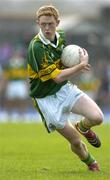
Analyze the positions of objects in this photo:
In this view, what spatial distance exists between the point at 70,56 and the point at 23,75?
17084 mm

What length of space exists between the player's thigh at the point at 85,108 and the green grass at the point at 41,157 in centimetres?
81

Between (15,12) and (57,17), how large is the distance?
3248 cm

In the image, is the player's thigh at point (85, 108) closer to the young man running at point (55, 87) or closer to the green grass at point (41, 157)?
the young man running at point (55, 87)

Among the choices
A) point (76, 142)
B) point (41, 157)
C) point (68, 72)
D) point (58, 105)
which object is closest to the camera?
point (68, 72)

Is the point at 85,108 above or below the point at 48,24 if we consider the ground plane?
below

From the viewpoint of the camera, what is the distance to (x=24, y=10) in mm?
44281

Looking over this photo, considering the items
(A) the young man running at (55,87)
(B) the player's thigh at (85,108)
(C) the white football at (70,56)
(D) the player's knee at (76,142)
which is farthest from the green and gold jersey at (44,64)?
(D) the player's knee at (76,142)

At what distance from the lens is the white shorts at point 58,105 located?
11.6 metres

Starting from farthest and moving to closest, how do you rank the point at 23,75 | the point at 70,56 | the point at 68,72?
the point at 23,75
the point at 70,56
the point at 68,72

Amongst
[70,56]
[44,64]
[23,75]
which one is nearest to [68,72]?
[70,56]

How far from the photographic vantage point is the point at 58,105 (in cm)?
1159

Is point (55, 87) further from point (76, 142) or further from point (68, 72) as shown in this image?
point (76, 142)

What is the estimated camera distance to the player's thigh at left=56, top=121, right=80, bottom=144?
11.6 metres

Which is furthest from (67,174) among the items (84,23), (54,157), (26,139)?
(84,23)
